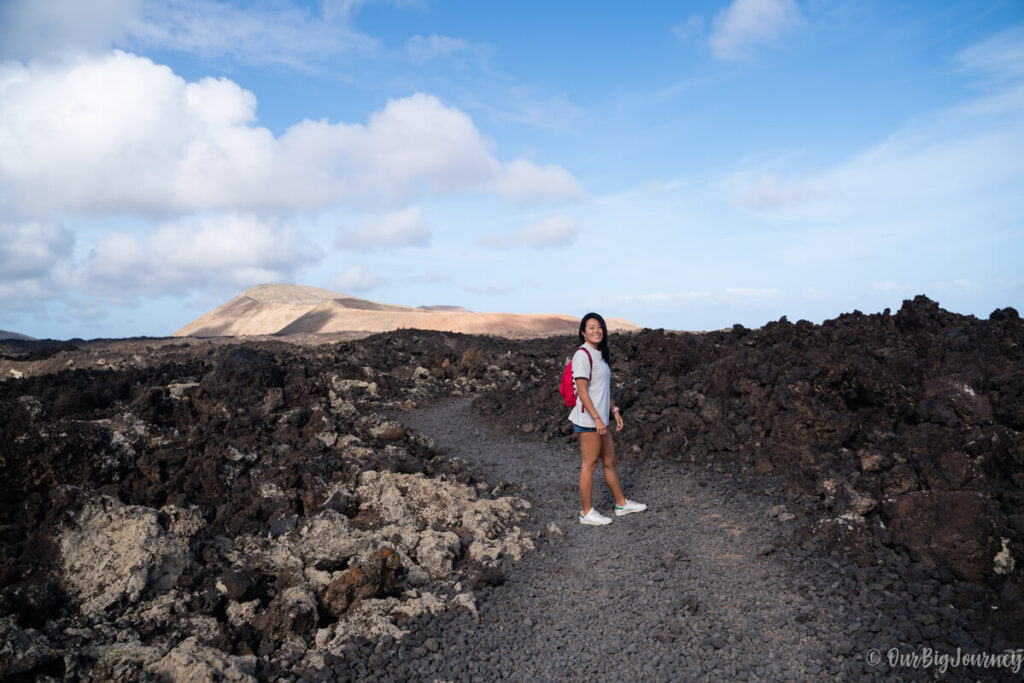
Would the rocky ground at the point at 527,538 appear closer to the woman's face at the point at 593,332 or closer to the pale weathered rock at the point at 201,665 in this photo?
the pale weathered rock at the point at 201,665

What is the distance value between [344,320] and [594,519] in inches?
1422

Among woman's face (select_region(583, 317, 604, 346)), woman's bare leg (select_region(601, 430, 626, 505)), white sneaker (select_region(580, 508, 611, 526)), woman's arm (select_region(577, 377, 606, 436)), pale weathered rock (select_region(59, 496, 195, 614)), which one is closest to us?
pale weathered rock (select_region(59, 496, 195, 614))

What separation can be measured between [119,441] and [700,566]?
18.3ft

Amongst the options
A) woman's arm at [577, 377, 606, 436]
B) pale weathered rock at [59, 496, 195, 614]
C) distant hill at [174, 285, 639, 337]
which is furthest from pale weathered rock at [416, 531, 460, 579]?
distant hill at [174, 285, 639, 337]

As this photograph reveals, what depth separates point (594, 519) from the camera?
6316 millimetres

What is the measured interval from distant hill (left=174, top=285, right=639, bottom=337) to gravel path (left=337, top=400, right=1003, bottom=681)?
22.3 meters

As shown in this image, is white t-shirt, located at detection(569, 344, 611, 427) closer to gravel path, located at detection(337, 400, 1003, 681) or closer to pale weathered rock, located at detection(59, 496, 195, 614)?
gravel path, located at detection(337, 400, 1003, 681)

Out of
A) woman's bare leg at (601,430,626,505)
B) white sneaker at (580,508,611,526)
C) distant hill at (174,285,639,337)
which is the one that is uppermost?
distant hill at (174,285,639,337)

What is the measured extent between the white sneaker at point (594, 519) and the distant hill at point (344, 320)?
21.7m

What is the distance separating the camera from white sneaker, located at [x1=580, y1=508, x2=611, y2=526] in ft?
20.7

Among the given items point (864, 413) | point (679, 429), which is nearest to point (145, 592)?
point (679, 429)

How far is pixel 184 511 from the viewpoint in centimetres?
560

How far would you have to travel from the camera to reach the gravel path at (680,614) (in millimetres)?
4090

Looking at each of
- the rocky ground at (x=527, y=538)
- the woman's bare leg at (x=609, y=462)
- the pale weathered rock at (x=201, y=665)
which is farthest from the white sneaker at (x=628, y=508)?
the pale weathered rock at (x=201, y=665)
